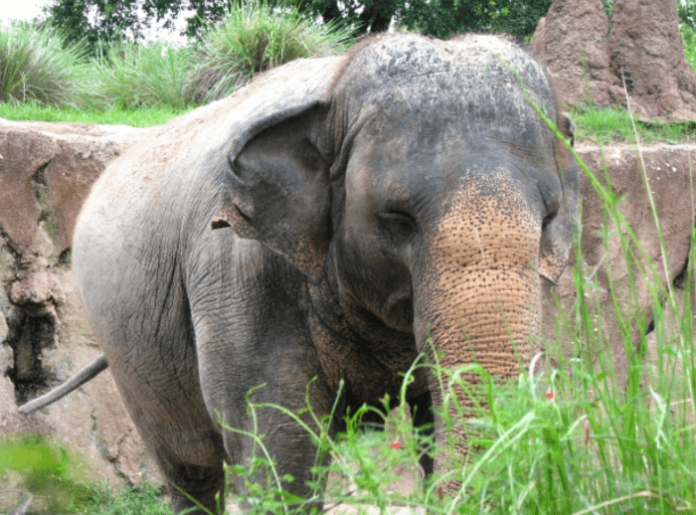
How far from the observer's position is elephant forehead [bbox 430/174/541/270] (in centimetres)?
255

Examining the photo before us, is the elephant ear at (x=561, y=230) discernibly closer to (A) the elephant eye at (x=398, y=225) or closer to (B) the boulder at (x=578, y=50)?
(A) the elephant eye at (x=398, y=225)

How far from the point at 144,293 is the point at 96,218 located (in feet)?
2.45

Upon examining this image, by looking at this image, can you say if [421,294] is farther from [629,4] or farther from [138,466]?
[629,4]

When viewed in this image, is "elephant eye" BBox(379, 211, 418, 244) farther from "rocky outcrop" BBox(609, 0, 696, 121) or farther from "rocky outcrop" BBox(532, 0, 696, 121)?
"rocky outcrop" BBox(609, 0, 696, 121)

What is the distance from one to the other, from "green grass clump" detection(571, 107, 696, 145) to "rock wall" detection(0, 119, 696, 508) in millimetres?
543

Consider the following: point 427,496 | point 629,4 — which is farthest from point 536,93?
point 629,4

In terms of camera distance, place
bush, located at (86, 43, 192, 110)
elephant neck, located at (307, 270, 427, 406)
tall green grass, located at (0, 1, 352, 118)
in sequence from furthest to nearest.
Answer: bush, located at (86, 43, 192, 110) → tall green grass, located at (0, 1, 352, 118) → elephant neck, located at (307, 270, 427, 406)

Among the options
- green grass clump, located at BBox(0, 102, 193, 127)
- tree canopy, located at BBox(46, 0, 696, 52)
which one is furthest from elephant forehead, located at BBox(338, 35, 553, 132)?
tree canopy, located at BBox(46, 0, 696, 52)

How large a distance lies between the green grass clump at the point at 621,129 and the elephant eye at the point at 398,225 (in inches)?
186

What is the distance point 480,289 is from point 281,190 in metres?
0.95

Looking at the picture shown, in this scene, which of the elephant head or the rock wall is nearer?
the elephant head

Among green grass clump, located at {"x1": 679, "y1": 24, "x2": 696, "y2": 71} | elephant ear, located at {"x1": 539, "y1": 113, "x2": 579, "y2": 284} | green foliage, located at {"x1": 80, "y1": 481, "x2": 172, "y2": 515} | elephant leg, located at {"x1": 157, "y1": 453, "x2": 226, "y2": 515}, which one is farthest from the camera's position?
green grass clump, located at {"x1": 679, "y1": 24, "x2": 696, "y2": 71}

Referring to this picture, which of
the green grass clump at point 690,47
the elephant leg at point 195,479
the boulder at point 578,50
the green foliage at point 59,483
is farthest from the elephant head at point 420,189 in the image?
the green grass clump at point 690,47

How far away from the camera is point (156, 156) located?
4.45 m
